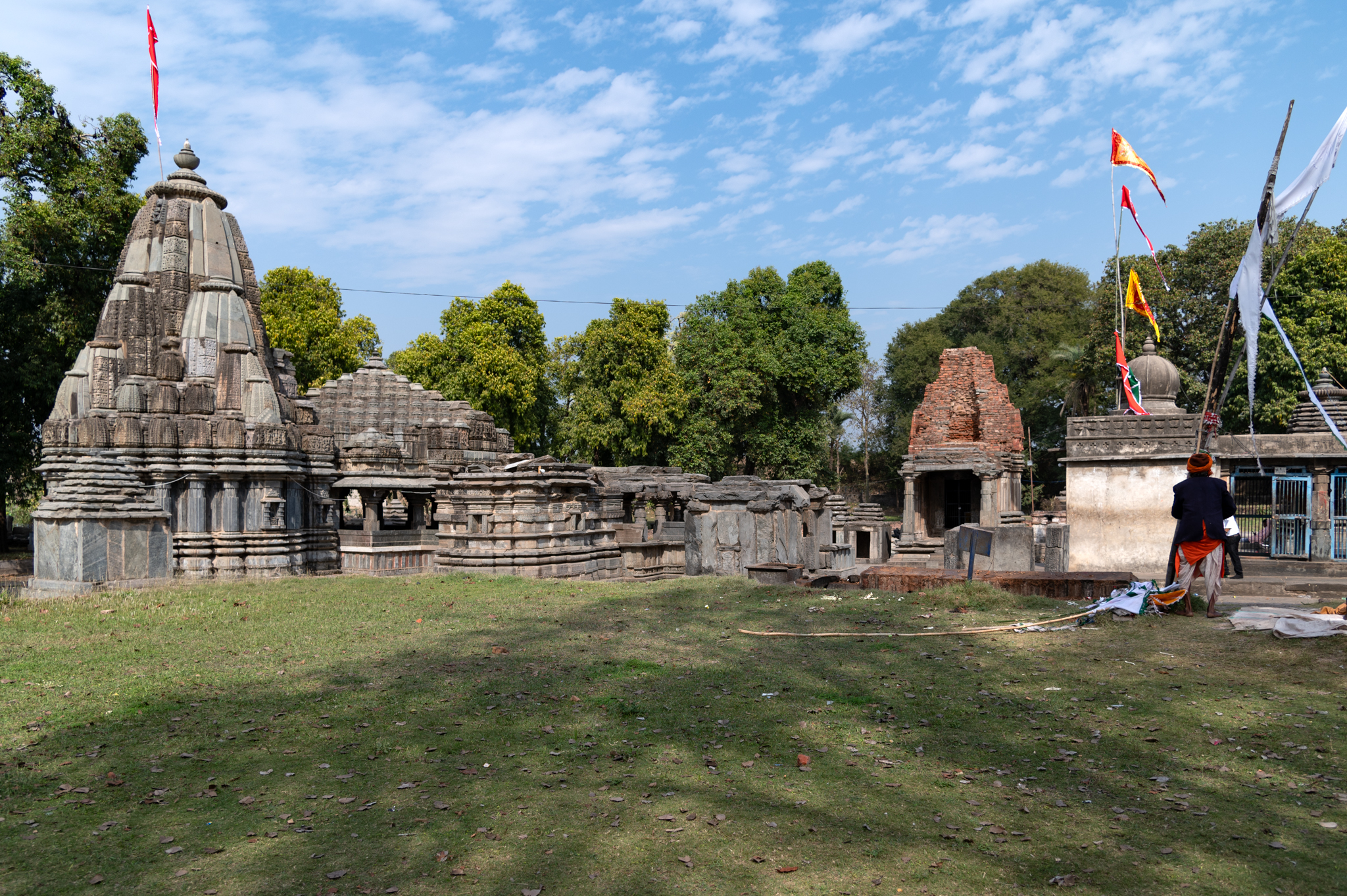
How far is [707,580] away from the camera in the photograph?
14.7 metres

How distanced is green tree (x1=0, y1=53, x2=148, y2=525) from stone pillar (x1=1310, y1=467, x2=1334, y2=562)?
30144mm

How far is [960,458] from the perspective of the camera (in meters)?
28.9

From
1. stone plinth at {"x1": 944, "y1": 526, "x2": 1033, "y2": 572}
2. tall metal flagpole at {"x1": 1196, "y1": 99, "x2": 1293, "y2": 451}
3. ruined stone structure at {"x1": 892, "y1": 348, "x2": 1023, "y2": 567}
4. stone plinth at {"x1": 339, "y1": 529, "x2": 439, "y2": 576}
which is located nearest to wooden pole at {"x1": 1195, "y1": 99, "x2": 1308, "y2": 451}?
tall metal flagpole at {"x1": 1196, "y1": 99, "x2": 1293, "y2": 451}

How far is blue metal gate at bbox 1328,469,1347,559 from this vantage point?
17.7 meters

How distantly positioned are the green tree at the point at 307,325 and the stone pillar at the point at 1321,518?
35.7 meters

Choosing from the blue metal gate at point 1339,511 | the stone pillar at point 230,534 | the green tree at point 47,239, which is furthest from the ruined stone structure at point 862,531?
the green tree at point 47,239

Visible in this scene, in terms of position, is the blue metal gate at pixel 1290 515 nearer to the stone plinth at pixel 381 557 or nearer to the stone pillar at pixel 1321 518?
the stone pillar at pixel 1321 518

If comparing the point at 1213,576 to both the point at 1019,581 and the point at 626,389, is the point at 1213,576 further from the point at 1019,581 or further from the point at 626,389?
the point at 626,389

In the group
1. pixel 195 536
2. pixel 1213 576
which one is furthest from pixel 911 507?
pixel 195 536

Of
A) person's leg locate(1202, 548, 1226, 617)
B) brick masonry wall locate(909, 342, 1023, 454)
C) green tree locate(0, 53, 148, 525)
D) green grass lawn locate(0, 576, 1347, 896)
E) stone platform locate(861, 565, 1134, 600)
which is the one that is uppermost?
green tree locate(0, 53, 148, 525)

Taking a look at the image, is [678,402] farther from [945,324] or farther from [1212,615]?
[1212,615]

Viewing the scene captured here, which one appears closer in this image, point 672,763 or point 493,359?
point 672,763

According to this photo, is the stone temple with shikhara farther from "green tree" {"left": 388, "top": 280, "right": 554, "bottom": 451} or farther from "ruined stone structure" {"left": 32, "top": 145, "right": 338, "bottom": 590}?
"green tree" {"left": 388, "top": 280, "right": 554, "bottom": 451}

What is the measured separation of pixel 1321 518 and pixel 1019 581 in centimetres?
1098
